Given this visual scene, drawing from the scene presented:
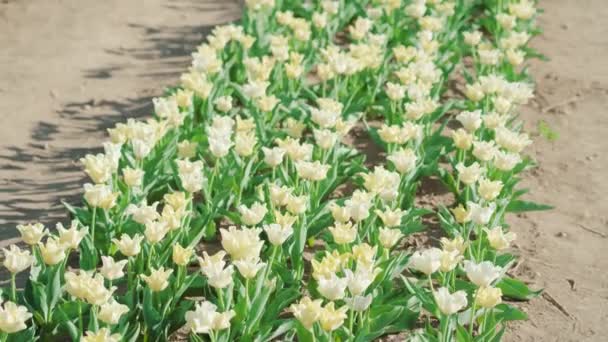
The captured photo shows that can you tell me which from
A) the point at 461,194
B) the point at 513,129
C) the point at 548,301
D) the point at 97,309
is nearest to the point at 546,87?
the point at 513,129

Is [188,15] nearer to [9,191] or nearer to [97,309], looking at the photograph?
[9,191]

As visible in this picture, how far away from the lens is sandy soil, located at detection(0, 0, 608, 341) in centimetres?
433

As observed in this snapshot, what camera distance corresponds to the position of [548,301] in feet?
13.5

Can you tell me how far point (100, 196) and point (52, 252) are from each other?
16.6 inches

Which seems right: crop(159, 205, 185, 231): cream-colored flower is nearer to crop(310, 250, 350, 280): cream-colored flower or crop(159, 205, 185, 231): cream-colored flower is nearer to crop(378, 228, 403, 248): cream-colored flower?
crop(310, 250, 350, 280): cream-colored flower

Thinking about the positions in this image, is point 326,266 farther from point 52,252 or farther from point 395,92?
point 395,92

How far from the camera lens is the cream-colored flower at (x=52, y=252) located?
3.48 metres

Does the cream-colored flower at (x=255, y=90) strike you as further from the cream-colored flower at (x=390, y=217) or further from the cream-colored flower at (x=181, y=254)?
the cream-colored flower at (x=181, y=254)

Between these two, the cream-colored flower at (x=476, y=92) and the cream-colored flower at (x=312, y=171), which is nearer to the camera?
the cream-colored flower at (x=312, y=171)

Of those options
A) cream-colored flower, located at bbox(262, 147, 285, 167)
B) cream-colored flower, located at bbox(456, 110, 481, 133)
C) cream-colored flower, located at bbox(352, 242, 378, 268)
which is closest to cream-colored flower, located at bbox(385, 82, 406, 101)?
cream-colored flower, located at bbox(456, 110, 481, 133)

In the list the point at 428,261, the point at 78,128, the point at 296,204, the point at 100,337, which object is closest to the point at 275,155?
the point at 296,204

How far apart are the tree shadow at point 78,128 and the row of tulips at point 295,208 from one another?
40cm

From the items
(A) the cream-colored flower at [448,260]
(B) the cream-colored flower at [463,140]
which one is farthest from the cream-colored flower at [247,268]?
(B) the cream-colored flower at [463,140]

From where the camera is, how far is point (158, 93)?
20.1 feet
